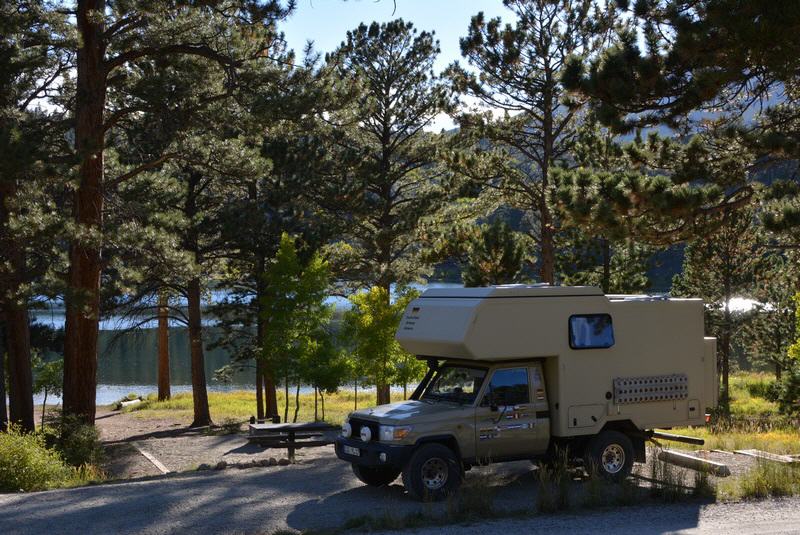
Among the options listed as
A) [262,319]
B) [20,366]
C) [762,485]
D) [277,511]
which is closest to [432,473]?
[277,511]

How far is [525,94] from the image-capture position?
90.4 feet

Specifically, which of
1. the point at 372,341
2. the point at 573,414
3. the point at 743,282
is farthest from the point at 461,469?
the point at 743,282

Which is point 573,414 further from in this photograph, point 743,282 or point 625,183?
point 743,282

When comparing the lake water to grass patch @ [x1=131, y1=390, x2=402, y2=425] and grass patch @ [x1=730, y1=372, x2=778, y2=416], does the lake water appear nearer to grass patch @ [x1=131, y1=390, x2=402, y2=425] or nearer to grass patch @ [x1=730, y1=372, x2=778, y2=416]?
grass patch @ [x1=131, y1=390, x2=402, y2=425]

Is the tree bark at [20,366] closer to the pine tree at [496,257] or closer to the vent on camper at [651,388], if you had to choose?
the pine tree at [496,257]

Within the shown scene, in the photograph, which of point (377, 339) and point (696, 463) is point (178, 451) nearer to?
point (377, 339)

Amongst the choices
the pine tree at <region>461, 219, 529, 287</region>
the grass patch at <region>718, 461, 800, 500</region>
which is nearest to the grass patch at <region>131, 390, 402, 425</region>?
the pine tree at <region>461, 219, 529, 287</region>

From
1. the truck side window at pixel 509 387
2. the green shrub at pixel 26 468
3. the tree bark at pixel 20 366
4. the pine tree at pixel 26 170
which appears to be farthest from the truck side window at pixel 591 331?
the tree bark at pixel 20 366

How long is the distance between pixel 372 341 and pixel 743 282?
18.4 meters

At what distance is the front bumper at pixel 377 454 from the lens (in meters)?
10.8

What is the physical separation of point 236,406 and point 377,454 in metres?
30.2

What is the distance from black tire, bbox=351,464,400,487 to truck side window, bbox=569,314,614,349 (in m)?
2.98

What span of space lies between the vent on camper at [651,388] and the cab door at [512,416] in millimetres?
1157

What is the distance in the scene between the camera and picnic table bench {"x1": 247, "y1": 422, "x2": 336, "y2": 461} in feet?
54.0
